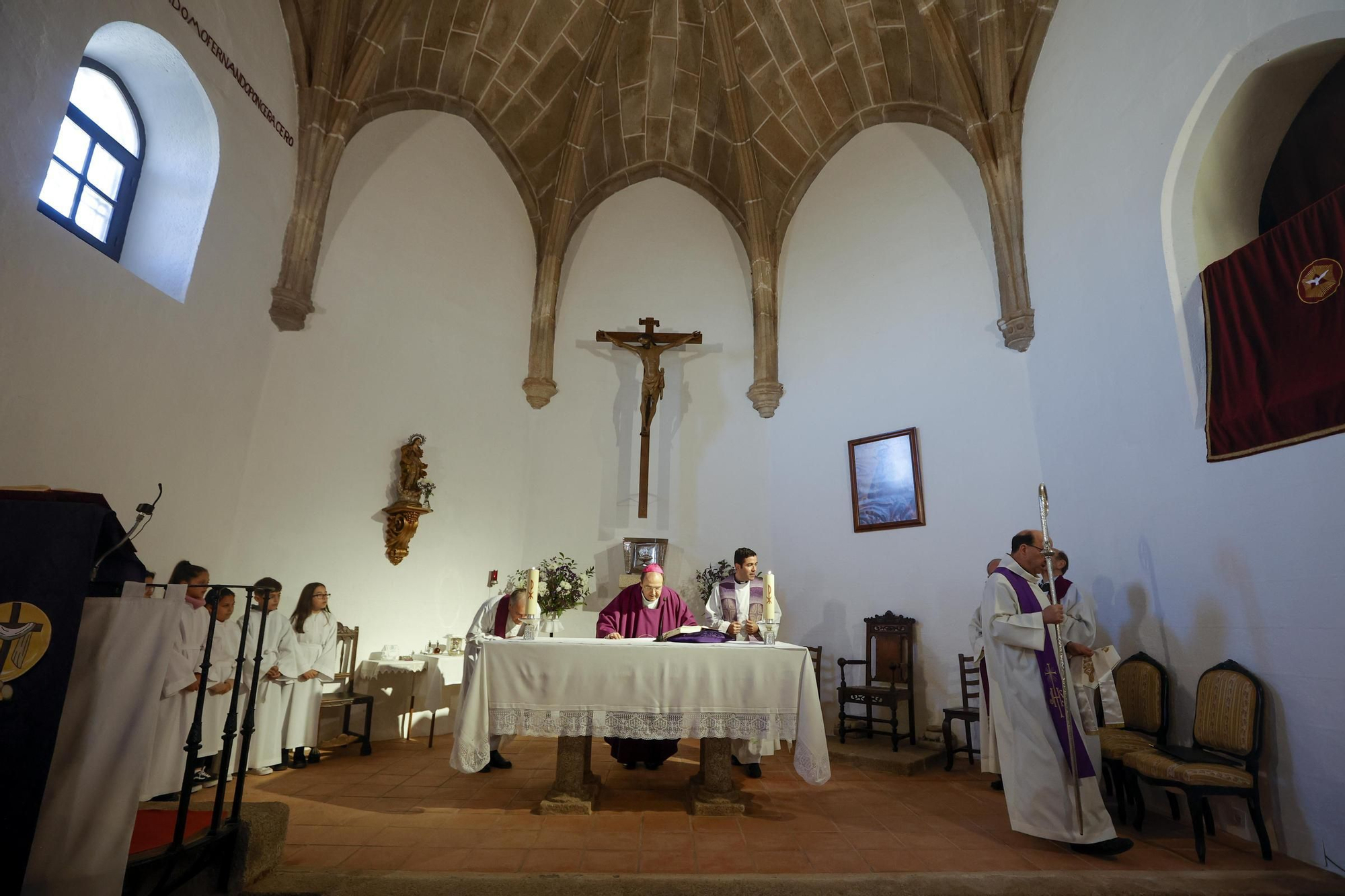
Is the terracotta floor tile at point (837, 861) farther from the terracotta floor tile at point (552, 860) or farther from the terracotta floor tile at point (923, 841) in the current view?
the terracotta floor tile at point (552, 860)

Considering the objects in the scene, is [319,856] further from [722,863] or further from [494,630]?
[494,630]

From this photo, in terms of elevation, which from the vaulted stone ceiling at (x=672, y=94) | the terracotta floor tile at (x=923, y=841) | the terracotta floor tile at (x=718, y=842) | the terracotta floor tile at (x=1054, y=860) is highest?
the vaulted stone ceiling at (x=672, y=94)

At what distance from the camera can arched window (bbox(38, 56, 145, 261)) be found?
4887 mm

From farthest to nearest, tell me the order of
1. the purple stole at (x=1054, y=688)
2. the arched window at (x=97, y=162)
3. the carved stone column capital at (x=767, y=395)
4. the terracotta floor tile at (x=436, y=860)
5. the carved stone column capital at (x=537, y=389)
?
1. the carved stone column capital at (x=537, y=389)
2. the carved stone column capital at (x=767, y=395)
3. the arched window at (x=97, y=162)
4. the purple stole at (x=1054, y=688)
5. the terracotta floor tile at (x=436, y=860)

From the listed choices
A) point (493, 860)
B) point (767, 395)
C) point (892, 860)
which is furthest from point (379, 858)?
point (767, 395)

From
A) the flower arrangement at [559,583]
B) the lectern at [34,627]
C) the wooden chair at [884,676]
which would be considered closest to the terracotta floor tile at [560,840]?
the lectern at [34,627]

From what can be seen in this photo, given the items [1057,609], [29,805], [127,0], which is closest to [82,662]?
[29,805]

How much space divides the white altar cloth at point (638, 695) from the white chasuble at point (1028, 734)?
42.5 inches

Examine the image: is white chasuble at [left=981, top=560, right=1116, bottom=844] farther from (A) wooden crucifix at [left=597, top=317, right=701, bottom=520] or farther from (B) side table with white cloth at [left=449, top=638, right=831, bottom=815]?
(A) wooden crucifix at [left=597, top=317, right=701, bottom=520]

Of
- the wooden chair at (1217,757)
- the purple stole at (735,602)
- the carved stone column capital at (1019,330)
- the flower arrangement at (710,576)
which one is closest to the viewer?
the wooden chair at (1217,757)

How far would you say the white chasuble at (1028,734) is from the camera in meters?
3.87

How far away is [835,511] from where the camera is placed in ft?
27.6

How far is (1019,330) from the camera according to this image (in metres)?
7.18

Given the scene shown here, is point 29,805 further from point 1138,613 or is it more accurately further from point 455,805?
point 1138,613
